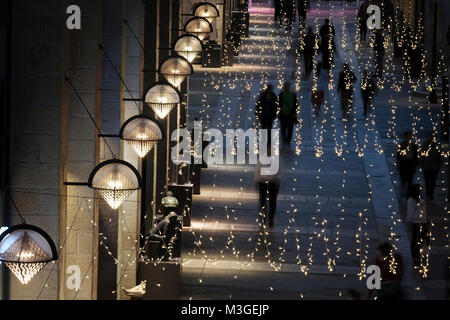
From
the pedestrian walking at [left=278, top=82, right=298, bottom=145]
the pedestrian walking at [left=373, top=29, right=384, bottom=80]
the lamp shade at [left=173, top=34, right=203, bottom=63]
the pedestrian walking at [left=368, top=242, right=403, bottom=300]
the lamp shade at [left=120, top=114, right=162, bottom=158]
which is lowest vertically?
the pedestrian walking at [left=368, top=242, right=403, bottom=300]

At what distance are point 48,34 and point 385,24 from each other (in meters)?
40.9

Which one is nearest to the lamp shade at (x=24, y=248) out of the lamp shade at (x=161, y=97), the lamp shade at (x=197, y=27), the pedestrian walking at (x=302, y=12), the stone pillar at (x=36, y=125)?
the stone pillar at (x=36, y=125)

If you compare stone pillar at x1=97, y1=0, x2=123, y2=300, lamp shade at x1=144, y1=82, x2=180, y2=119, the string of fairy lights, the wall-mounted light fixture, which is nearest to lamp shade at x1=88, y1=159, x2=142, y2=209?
the wall-mounted light fixture

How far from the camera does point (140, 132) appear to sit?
16734mm

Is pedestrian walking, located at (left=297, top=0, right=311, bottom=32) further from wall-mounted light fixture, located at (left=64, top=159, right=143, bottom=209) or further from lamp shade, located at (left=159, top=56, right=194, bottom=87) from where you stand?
wall-mounted light fixture, located at (left=64, top=159, right=143, bottom=209)

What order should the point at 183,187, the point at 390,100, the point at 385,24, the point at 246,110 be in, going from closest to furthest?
the point at 183,187 → the point at 246,110 → the point at 390,100 → the point at 385,24

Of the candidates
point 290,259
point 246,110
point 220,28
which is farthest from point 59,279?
point 220,28

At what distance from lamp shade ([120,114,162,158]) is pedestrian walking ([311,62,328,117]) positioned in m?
17.2

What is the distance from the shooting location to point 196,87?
1527 inches

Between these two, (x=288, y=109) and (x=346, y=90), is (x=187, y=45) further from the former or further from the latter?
(x=346, y=90)

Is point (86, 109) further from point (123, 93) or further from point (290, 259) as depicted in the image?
point (290, 259)

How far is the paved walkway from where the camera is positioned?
1959 cm

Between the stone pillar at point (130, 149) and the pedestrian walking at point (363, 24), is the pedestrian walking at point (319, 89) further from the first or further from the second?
the stone pillar at point (130, 149)

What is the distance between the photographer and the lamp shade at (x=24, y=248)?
38.2 ft
